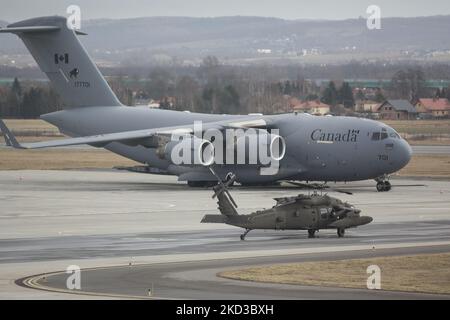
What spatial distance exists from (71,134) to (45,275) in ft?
122

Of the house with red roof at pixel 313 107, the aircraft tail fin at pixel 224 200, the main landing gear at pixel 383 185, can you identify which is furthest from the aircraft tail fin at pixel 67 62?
the house with red roof at pixel 313 107

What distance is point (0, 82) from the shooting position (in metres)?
139

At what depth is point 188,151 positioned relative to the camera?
61500 mm

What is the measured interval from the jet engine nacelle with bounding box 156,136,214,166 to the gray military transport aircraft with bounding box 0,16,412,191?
0.05m

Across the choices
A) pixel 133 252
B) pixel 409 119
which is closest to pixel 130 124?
pixel 133 252

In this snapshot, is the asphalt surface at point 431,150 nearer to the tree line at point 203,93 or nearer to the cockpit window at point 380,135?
the tree line at point 203,93

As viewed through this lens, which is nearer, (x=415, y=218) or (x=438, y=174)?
(x=415, y=218)

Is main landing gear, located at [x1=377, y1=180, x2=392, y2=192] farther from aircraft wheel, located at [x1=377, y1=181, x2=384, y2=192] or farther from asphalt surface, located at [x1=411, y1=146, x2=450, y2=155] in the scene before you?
asphalt surface, located at [x1=411, y1=146, x2=450, y2=155]

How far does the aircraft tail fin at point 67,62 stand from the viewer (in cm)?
6719

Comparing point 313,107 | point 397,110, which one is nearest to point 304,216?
point 313,107

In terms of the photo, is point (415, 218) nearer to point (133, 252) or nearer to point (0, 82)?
point (133, 252)

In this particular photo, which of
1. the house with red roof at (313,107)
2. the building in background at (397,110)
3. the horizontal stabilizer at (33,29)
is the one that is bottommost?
the building in background at (397,110)

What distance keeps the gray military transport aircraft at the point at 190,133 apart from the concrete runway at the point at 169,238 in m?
1.19

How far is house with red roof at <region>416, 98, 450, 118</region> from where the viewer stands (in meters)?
145
